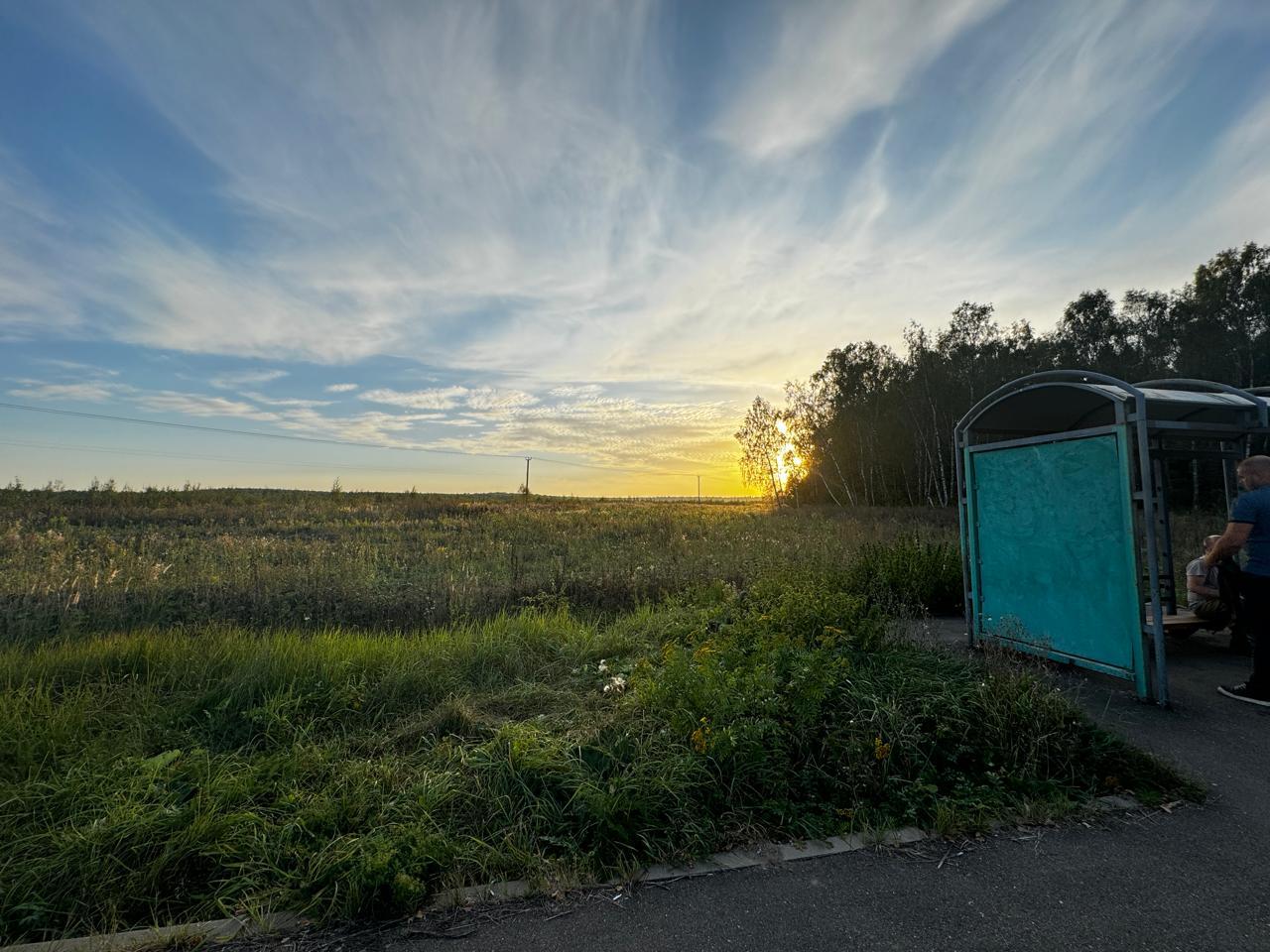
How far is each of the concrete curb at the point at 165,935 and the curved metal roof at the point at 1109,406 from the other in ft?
20.1

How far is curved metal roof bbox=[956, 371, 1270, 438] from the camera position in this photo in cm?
530

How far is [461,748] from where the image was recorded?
405 cm

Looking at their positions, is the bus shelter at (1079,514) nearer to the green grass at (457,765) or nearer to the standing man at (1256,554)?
the standing man at (1256,554)

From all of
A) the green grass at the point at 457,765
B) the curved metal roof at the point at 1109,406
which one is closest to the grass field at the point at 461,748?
the green grass at the point at 457,765

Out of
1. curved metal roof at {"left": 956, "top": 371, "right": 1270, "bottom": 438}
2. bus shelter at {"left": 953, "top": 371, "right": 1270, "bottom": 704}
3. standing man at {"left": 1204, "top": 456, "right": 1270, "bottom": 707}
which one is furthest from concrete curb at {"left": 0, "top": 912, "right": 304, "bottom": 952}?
standing man at {"left": 1204, "top": 456, "right": 1270, "bottom": 707}

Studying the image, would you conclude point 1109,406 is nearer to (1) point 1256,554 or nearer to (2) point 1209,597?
(2) point 1209,597

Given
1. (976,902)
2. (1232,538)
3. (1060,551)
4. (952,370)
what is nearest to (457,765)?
(976,902)

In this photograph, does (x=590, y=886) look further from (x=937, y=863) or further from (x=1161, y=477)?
(x=1161, y=477)

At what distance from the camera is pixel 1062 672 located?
593 centimetres

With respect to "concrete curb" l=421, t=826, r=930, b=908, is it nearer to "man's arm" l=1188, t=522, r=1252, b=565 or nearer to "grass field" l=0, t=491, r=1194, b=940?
"grass field" l=0, t=491, r=1194, b=940

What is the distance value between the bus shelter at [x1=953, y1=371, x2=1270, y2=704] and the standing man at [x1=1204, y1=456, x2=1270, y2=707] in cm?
52

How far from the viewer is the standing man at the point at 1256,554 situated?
5.00 m

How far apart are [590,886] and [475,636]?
3.91 meters

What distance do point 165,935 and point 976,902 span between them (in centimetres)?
343
